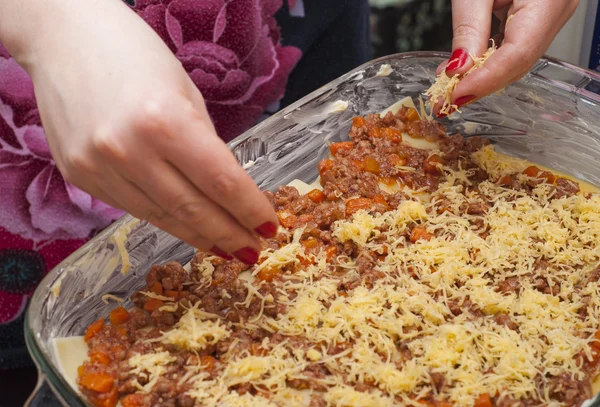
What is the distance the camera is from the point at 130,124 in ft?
4.88

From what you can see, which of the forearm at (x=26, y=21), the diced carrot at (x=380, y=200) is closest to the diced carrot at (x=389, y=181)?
the diced carrot at (x=380, y=200)

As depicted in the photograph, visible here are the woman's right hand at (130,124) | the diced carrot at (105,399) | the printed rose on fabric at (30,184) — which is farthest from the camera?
the printed rose on fabric at (30,184)

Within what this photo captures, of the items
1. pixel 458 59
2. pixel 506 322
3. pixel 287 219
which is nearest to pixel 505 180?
pixel 458 59

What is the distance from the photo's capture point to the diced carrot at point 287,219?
8.17 feet

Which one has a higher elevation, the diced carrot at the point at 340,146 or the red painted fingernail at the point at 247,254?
the red painted fingernail at the point at 247,254

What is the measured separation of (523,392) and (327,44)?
69.4 inches

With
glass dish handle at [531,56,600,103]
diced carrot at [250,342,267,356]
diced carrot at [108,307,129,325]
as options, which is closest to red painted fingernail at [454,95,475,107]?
glass dish handle at [531,56,600,103]

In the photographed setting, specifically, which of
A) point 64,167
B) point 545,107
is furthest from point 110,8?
point 545,107

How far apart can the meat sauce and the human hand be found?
1.51 feet

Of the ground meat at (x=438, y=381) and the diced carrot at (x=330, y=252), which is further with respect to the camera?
the diced carrot at (x=330, y=252)

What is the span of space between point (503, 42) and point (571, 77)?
67 cm

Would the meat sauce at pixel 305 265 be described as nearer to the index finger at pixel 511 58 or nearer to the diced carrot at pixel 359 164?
the diced carrot at pixel 359 164

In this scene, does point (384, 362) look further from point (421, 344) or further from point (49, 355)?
point (49, 355)

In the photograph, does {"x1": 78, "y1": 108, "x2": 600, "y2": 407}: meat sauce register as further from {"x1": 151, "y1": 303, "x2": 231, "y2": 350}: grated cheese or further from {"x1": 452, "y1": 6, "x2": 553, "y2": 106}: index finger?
{"x1": 452, "y1": 6, "x2": 553, "y2": 106}: index finger
